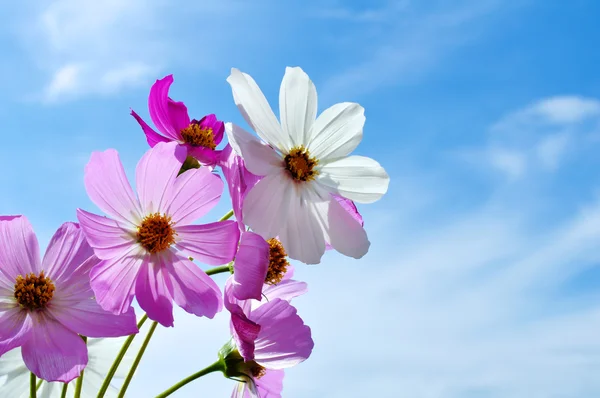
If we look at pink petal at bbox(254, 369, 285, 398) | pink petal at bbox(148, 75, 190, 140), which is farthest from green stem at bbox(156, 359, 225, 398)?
pink petal at bbox(148, 75, 190, 140)

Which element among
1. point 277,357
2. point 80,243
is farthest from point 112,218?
point 277,357

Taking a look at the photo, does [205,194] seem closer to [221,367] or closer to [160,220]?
[160,220]

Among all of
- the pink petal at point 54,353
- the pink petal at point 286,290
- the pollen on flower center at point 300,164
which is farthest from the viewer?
the pink petal at point 286,290

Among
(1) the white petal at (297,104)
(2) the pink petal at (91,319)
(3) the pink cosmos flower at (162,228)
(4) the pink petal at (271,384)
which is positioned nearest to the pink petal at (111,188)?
(3) the pink cosmos flower at (162,228)

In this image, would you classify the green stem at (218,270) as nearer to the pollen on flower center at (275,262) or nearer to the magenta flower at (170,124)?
the pollen on flower center at (275,262)

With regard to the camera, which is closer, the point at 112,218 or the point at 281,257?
the point at 112,218

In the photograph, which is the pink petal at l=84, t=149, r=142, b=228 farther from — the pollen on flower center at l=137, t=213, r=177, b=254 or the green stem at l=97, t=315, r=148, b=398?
A: the green stem at l=97, t=315, r=148, b=398
